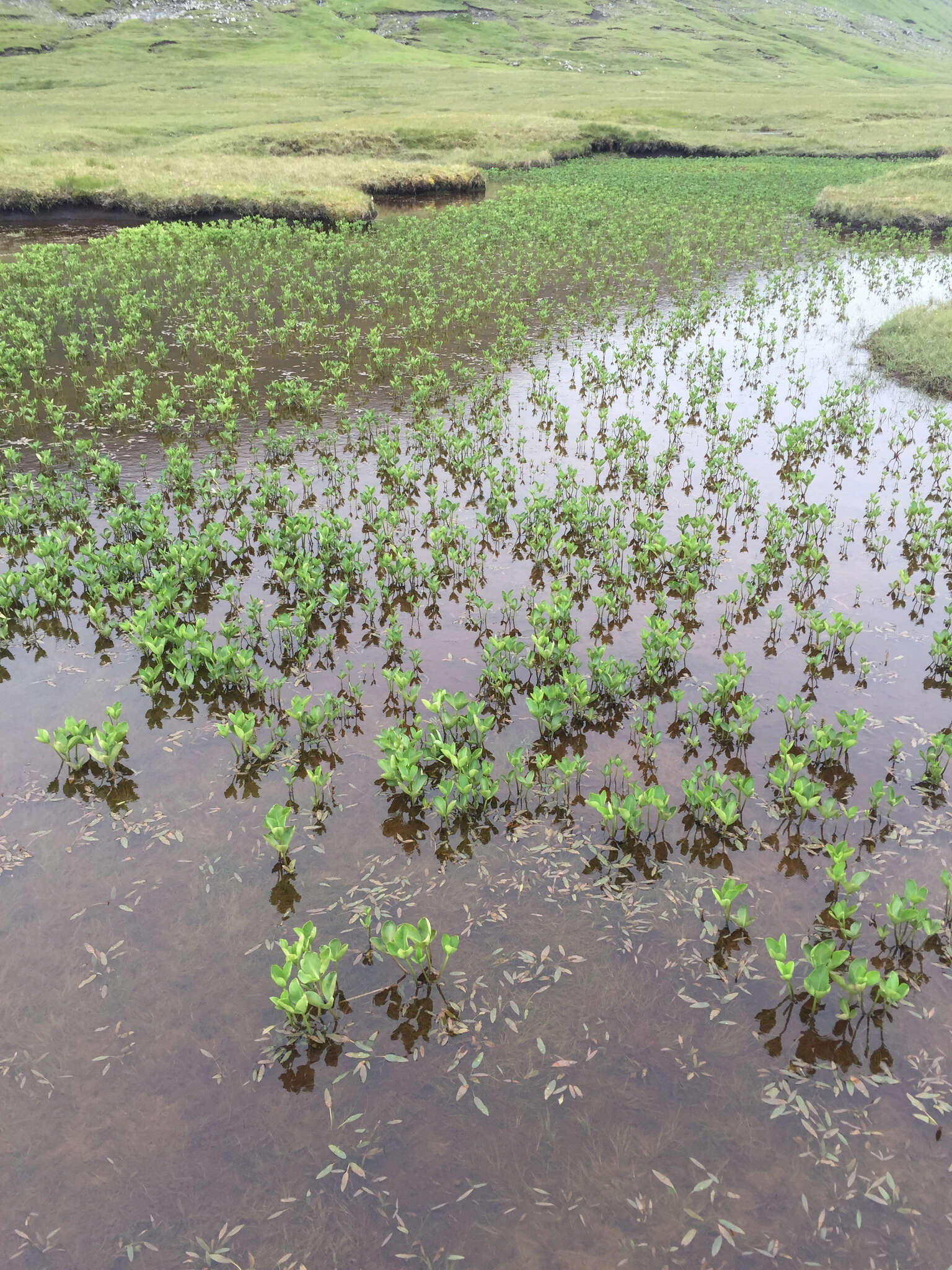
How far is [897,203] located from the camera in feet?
135

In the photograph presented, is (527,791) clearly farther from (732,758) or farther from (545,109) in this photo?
(545,109)

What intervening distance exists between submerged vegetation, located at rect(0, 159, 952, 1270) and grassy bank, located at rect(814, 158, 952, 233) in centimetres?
3014

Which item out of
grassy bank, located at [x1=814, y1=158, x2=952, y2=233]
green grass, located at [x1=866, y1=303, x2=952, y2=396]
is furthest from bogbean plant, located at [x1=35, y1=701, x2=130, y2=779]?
grassy bank, located at [x1=814, y1=158, x2=952, y2=233]

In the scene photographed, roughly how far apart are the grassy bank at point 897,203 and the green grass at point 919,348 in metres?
21.4

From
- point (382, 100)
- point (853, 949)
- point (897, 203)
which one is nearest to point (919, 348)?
point (853, 949)

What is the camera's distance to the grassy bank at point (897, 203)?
131ft

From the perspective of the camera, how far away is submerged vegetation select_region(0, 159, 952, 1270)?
4887 mm

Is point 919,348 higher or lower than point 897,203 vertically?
lower

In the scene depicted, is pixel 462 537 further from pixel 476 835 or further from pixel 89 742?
pixel 89 742

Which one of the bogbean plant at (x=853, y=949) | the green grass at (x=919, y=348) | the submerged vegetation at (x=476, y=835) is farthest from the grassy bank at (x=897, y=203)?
the bogbean plant at (x=853, y=949)

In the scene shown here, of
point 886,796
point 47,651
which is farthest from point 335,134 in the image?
point 886,796

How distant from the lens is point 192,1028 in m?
5.79

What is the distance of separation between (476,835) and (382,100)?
10788cm

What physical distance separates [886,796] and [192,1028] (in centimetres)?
672
